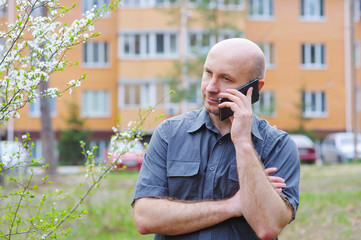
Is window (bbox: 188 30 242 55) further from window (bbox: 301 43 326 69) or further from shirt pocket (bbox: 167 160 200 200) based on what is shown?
shirt pocket (bbox: 167 160 200 200)

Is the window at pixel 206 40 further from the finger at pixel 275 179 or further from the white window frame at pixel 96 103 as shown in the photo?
the finger at pixel 275 179

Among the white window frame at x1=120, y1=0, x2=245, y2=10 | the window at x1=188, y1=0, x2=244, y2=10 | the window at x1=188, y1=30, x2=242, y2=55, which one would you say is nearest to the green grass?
the window at x1=188, y1=30, x2=242, y2=55

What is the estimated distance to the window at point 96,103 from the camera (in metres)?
37.9

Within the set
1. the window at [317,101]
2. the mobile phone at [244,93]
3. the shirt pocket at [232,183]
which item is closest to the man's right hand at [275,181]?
the shirt pocket at [232,183]

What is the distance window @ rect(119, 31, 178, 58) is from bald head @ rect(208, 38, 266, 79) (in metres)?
33.5

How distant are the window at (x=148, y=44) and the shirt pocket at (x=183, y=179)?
33608mm

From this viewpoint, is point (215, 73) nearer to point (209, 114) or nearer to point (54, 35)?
point (209, 114)

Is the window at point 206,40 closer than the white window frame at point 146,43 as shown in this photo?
Yes

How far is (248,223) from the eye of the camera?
2801 mm

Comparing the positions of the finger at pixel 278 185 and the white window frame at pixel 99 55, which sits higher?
the white window frame at pixel 99 55

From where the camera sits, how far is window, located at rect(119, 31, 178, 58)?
36.4 meters

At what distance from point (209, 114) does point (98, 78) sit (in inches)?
1391

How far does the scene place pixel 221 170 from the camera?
2873 mm

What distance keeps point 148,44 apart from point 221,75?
33.9 meters
